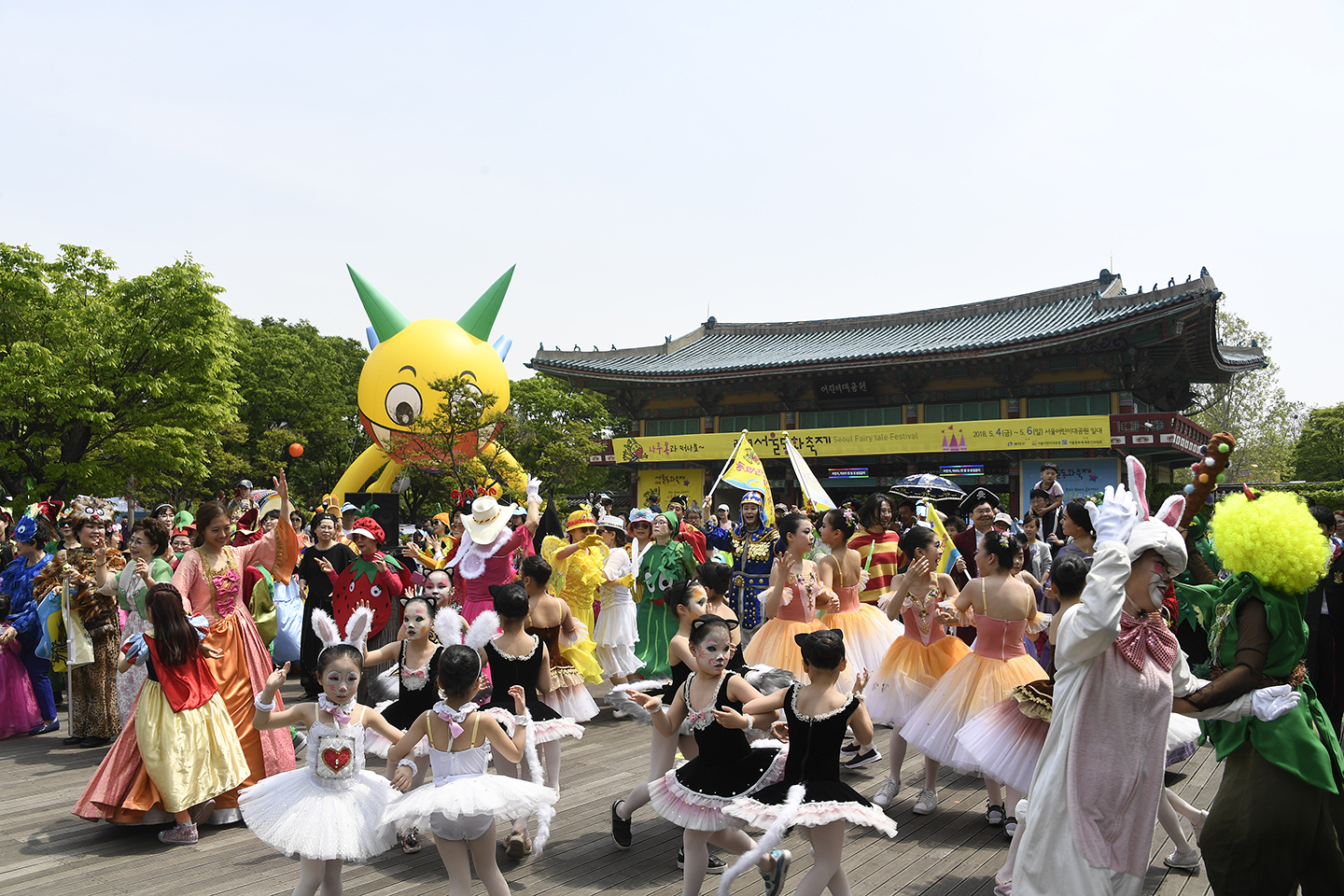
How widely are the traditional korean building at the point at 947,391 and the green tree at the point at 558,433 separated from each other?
1.16 m

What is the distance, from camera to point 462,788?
3.50m

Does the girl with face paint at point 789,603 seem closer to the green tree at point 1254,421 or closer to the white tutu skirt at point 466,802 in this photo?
the white tutu skirt at point 466,802

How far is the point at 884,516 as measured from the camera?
7.24 m

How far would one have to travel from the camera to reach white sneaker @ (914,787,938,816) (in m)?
5.26

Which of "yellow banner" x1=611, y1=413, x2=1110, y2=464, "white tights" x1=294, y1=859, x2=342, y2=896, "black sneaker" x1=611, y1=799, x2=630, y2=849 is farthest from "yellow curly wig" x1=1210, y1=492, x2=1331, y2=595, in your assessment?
"yellow banner" x1=611, y1=413, x2=1110, y2=464

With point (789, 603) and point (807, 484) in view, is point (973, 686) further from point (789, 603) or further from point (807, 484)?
point (807, 484)

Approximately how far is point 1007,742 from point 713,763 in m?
1.45

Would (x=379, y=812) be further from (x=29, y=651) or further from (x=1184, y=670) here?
(x=29, y=651)

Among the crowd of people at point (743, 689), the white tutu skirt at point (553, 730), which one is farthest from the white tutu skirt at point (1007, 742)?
the white tutu skirt at point (553, 730)

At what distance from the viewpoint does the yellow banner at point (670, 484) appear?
30719 mm

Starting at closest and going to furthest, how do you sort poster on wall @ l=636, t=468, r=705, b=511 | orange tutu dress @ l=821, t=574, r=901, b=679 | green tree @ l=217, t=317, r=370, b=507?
orange tutu dress @ l=821, t=574, r=901, b=679
poster on wall @ l=636, t=468, r=705, b=511
green tree @ l=217, t=317, r=370, b=507

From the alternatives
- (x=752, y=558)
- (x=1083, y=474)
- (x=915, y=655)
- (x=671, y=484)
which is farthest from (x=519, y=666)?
(x=671, y=484)

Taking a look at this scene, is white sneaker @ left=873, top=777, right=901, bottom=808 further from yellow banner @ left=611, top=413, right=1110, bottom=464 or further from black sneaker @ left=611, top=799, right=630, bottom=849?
yellow banner @ left=611, top=413, right=1110, bottom=464

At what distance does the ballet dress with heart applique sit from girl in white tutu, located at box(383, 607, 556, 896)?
146mm
